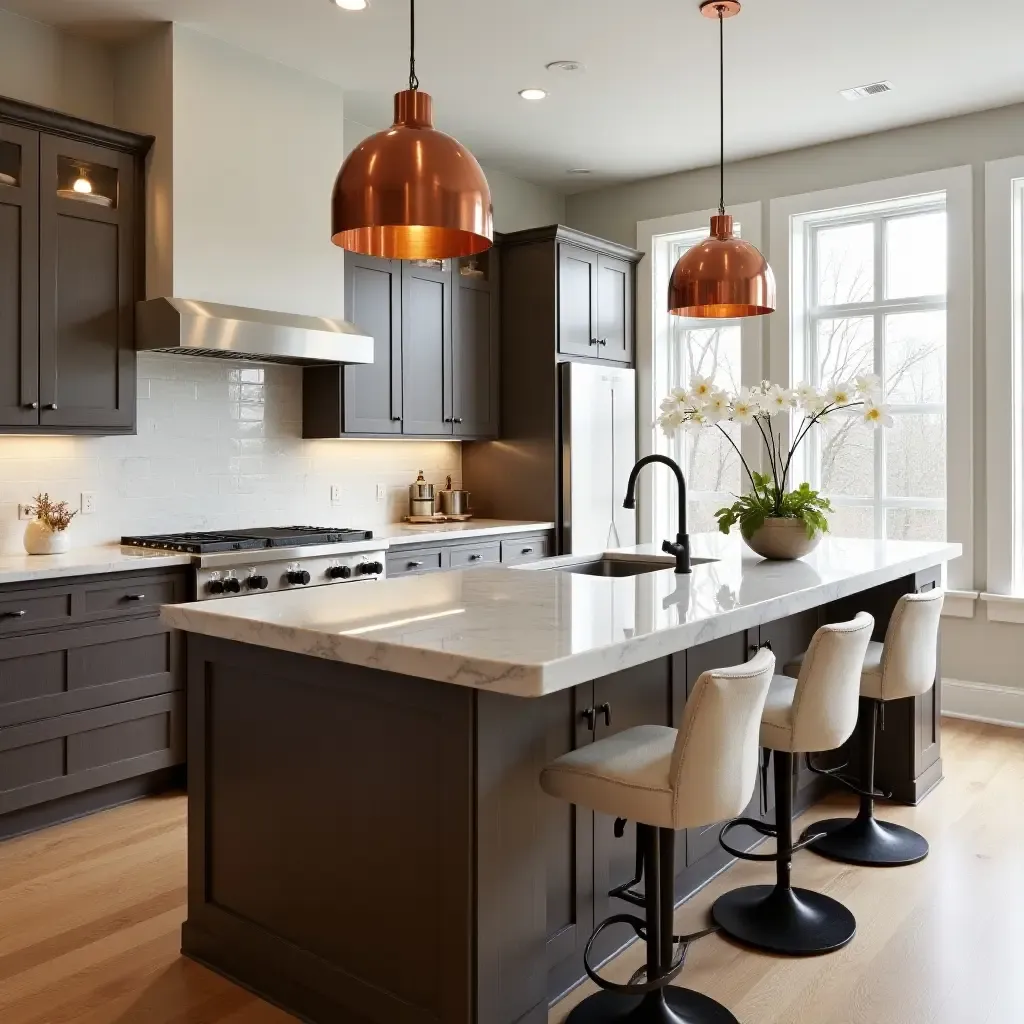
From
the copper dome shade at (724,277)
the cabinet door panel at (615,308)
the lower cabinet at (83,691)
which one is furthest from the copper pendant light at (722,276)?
the cabinet door panel at (615,308)

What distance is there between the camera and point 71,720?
3.49m

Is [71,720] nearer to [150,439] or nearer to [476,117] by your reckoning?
[150,439]

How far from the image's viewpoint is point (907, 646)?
3098 mm

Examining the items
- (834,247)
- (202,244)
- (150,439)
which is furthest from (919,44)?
(150,439)

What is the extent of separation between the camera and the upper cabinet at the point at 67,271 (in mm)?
3596

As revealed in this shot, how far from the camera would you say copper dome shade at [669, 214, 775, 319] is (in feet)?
10.6

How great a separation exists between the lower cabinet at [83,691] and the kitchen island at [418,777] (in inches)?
47.2

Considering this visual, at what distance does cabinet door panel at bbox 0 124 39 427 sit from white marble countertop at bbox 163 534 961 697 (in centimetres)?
172

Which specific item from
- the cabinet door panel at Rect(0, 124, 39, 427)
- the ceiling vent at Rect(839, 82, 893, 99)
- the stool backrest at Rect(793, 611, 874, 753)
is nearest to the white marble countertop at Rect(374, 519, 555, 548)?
the cabinet door panel at Rect(0, 124, 39, 427)

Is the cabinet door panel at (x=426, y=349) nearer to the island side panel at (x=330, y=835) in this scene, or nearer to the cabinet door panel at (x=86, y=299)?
the cabinet door panel at (x=86, y=299)

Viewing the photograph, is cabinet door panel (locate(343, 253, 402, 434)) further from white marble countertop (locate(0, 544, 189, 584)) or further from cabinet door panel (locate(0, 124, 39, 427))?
cabinet door panel (locate(0, 124, 39, 427))

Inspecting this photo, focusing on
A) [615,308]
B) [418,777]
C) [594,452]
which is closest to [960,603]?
[594,452]

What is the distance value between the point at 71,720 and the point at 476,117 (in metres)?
3.53

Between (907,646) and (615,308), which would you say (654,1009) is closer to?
(907,646)
